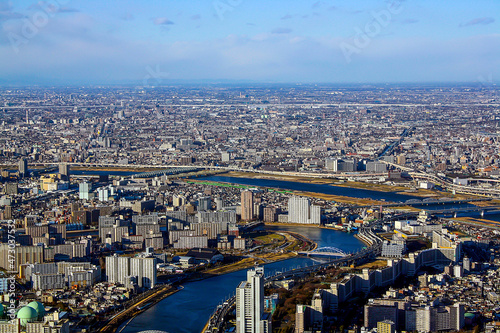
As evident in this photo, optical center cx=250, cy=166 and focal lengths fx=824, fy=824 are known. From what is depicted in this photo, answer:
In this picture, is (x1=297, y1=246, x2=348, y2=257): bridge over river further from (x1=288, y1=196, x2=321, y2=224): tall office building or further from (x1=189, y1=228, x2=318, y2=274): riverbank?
(x1=288, y1=196, x2=321, y2=224): tall office building

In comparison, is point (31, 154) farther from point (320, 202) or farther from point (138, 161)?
point (320, 202)

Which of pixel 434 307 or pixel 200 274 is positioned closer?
pixel 434 307

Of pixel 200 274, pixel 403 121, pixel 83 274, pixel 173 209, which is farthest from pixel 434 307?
pixel 403 121

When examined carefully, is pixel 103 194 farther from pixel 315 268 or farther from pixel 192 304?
pixel 192 304

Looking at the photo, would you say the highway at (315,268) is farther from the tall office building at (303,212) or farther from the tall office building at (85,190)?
the tall office building at (85,190)

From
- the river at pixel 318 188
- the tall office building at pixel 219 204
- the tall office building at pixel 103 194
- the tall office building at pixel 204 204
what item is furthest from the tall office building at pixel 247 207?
the river at pixel 318 188

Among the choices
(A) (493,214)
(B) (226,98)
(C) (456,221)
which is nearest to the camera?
(C) (456,221)
